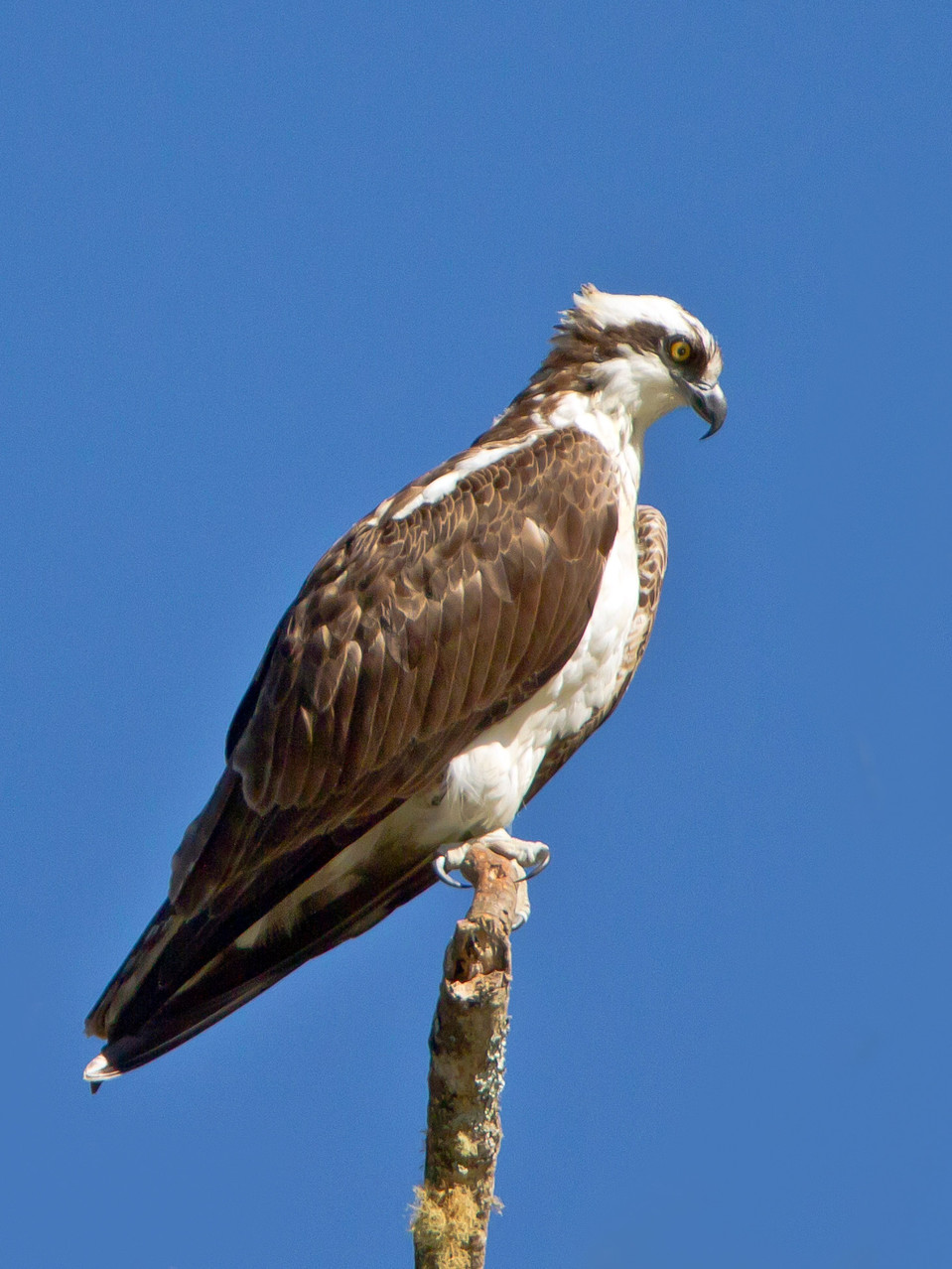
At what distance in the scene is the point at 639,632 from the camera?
7086 millimetres

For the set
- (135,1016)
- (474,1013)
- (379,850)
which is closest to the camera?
(474,1013)

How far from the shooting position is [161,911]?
6.51m

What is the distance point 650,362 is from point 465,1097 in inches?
127

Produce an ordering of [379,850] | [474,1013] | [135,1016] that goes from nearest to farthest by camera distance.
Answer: [474,1013], [135,1016], [379,850]

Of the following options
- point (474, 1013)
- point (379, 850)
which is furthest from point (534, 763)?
point (474, 1013)

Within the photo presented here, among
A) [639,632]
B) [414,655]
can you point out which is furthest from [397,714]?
[639,632]

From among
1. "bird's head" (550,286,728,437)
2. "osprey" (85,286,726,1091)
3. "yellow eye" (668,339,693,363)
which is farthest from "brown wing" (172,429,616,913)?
"yellow eye" (668,339,693,363)

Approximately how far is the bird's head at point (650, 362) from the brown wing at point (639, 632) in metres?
0.49

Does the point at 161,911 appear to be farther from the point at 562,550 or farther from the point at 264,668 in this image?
the point at 562,550

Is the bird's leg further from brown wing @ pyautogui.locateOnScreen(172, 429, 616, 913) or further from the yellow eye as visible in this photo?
the yellow eye

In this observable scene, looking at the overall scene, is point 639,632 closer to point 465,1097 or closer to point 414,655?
point 414,655

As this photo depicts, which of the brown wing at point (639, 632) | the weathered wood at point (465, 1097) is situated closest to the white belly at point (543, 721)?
the brown wing at point (639, 632)

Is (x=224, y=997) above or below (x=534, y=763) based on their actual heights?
below

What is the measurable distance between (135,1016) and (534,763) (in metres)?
1.79
